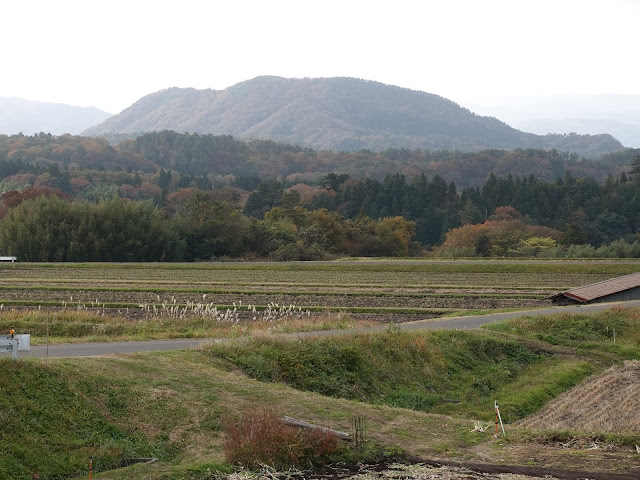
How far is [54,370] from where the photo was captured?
1508 centimetres

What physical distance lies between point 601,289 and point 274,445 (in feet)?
103

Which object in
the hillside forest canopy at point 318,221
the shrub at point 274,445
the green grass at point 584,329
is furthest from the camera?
the hillside forest canopy at point 318,221

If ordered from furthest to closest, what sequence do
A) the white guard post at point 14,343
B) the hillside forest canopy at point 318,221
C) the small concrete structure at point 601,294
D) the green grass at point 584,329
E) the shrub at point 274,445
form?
the hillside forest canopy at point 318,221 → the small concrete structure at point 601,294 → the green grass at point 584,329 → the white guard post at point 14,343 → the shrub at point 274,445

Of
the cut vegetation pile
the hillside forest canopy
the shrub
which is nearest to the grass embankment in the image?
the shrub

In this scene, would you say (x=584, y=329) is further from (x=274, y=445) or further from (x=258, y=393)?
(x=274, y=445)

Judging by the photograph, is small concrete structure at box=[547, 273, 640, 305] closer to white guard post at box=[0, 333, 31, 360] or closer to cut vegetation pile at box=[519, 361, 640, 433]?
cut vegetation pile at box=[519, 361, 640, 433]

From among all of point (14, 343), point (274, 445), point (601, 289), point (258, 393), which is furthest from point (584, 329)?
point (14, 343)

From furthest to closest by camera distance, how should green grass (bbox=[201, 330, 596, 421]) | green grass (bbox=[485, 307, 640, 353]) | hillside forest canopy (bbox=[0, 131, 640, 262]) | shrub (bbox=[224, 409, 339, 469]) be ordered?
hillside forest canopy (bbox=[0, 131, 640, 262]) → green grass (bbox=[485, 307, 640, 353]) → green grass (bbox=[201, 330, 596, 421]) → shrub (bbox=[224, 409, 339, 469])

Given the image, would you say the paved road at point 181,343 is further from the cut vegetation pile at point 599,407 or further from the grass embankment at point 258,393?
the cut vegetation pile at point 599,407

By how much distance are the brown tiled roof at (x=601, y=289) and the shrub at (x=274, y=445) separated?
28.4 m

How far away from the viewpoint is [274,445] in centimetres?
1286

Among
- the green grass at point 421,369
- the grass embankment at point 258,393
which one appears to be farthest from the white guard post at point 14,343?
the green grass at point 421,369

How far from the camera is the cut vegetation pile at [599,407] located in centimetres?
1775

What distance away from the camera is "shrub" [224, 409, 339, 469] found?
12803mm
